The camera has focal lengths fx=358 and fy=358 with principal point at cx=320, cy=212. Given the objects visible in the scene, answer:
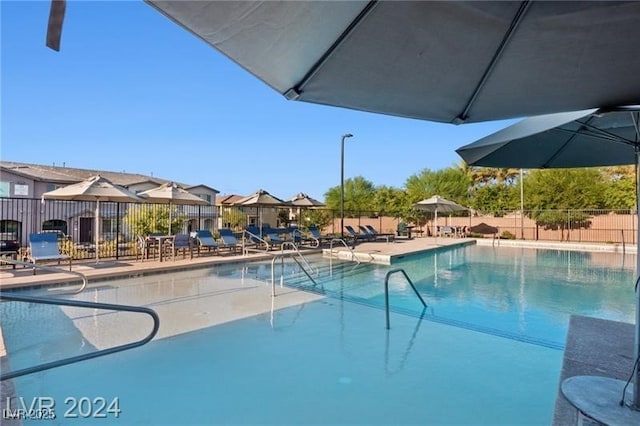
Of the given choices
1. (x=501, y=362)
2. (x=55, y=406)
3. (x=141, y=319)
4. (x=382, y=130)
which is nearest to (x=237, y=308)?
(x=141, y=319)

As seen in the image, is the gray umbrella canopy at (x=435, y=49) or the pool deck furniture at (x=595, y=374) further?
the pool deck furniture at (x=595, y=374)

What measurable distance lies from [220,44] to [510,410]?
337 centimetres

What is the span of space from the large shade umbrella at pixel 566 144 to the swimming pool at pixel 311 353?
1.41 metres

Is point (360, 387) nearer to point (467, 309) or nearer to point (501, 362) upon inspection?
point (501, 362)

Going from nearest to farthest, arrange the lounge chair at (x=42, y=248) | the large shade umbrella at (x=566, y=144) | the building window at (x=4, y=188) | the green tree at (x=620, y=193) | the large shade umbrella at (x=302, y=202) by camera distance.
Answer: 1. the large shade umbrella at (x=566, y=144)
2. the lounge chair at (x=42, y=248)
3. the large shade umbrella at (x=302, y=202)
4. the green tree at (x=620, y=193)
5. the building window at (x=4, y=188)

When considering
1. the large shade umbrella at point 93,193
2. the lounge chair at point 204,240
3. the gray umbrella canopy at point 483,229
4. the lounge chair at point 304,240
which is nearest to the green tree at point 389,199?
the gray umbrella canopy at point 483,229

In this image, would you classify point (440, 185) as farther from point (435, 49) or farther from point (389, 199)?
point (435, 49)

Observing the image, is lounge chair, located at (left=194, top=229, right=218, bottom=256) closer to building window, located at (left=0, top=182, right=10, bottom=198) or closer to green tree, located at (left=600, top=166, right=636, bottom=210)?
building window, located at (left=0, top=182, right=10, bottom=198)

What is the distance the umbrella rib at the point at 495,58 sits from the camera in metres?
1.60

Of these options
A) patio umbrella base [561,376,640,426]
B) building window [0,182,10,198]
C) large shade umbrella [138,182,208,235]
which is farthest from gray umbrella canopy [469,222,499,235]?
building window [0,182,10,198]

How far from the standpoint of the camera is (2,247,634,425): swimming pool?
9.56ft

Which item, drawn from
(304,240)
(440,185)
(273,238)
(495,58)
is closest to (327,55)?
(495,58)

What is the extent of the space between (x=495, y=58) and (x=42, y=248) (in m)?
9.00

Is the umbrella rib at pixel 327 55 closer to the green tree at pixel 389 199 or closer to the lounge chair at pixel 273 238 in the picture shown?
the lounge chair at pixel 273 238
